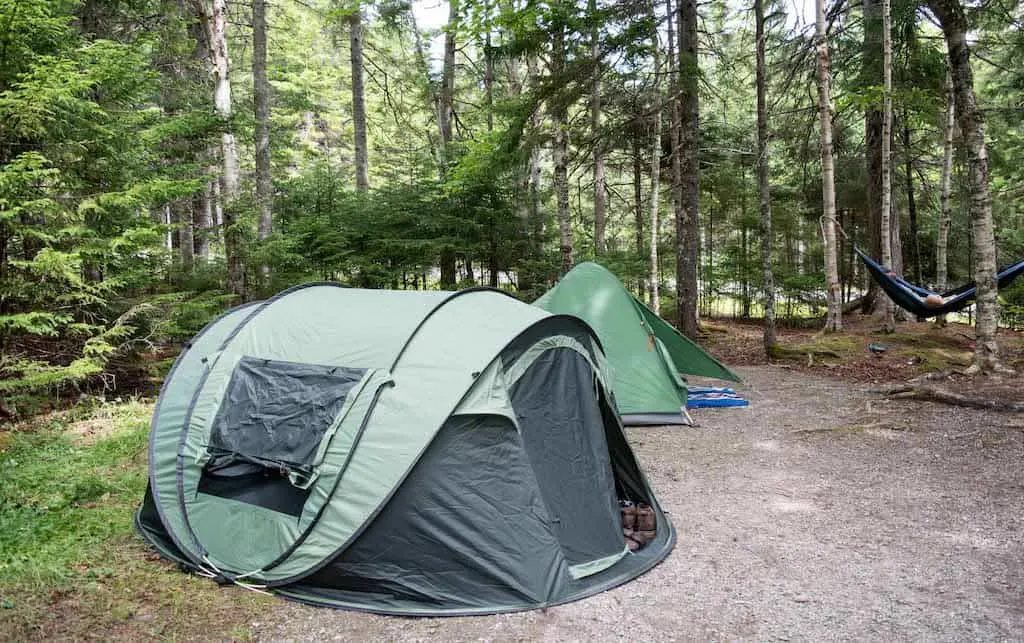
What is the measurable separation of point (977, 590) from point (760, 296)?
55.6 ft

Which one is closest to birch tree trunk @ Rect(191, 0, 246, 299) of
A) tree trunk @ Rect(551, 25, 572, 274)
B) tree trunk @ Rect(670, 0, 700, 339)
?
tree trunk @ Rect(551, 25, 572, 274)

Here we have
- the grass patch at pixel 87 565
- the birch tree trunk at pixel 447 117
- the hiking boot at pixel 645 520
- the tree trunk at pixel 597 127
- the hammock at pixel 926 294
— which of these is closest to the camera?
the grass patch at pixel 87 565

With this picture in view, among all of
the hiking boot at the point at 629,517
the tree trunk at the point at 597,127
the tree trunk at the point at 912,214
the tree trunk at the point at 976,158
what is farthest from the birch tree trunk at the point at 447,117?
the tree trunk at the point at 912,214

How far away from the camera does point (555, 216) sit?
14539 mm

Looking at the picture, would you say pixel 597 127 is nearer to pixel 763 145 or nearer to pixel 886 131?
pixel 763 145

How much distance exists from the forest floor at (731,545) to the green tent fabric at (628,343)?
0.32 metres

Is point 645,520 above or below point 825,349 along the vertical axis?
below

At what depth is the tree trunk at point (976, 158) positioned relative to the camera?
7.77 m

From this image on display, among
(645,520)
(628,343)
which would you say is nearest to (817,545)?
(645,520)

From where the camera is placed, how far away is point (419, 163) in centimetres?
1342

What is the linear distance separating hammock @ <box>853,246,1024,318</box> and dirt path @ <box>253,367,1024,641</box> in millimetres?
2787

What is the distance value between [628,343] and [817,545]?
3718 mm

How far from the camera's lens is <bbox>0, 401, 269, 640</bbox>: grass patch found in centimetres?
304

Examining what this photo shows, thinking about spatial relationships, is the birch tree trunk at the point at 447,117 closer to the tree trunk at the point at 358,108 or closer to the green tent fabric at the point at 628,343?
the tree trunk at the point at 358,108
